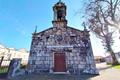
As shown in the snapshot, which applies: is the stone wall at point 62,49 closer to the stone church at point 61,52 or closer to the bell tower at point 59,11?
the stone church at point 61,52

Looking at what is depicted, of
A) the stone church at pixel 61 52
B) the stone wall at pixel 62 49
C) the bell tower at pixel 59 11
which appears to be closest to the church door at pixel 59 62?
the stone church at pixel 61 52

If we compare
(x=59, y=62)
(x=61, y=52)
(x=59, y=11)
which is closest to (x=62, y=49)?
(x=61, y=52)

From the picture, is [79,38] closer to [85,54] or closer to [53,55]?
[85,54]

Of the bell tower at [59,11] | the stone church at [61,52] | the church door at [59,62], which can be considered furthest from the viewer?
the bell tower at [59,11]

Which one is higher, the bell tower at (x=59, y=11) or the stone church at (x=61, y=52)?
the bell tower at (x=59, y=11)

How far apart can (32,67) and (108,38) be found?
16786 mm

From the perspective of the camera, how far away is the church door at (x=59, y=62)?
1416cm

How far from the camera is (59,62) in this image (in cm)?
1434

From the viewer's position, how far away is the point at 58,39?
14.7 meters

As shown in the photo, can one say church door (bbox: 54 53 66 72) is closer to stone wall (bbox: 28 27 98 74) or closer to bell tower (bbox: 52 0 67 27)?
stone wall (bbox: 28 27 98 74)

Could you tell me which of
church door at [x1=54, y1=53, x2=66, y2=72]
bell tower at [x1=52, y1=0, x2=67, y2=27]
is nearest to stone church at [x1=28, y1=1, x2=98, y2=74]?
church door at [x1=54, y1=53, x2=66, y2=72]

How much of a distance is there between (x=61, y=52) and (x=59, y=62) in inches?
40.4

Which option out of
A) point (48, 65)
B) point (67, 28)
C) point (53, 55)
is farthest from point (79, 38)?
point (48, 65)

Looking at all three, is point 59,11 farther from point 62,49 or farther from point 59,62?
point 59,62
